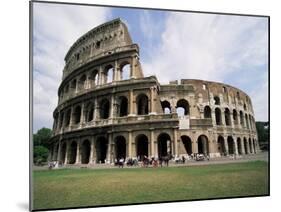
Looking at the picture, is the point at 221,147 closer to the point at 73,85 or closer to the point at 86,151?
the point at 86,151

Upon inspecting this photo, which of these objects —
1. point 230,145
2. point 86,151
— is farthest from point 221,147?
point 86,151

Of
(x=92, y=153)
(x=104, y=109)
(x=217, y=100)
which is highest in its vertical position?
(x=217, y=100)

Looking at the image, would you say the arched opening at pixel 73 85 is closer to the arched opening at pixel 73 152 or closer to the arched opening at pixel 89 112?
the arched opening at pixel 89 112

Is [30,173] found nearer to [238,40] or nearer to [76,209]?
[76,209]

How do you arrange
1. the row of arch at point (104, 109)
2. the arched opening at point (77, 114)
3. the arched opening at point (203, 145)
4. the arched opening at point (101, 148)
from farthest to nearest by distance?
the arched opening at point (77, 114), the row of arch at point (104, 109), the arched opening at point (203, 145), the arched opening at point (101, 148)

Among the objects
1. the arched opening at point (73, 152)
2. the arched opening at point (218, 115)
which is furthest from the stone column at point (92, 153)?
the arched opening at point (218, 115)

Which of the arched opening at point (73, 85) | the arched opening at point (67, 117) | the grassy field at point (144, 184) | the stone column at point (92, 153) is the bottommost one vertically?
the grassy field at point (144, 184)
